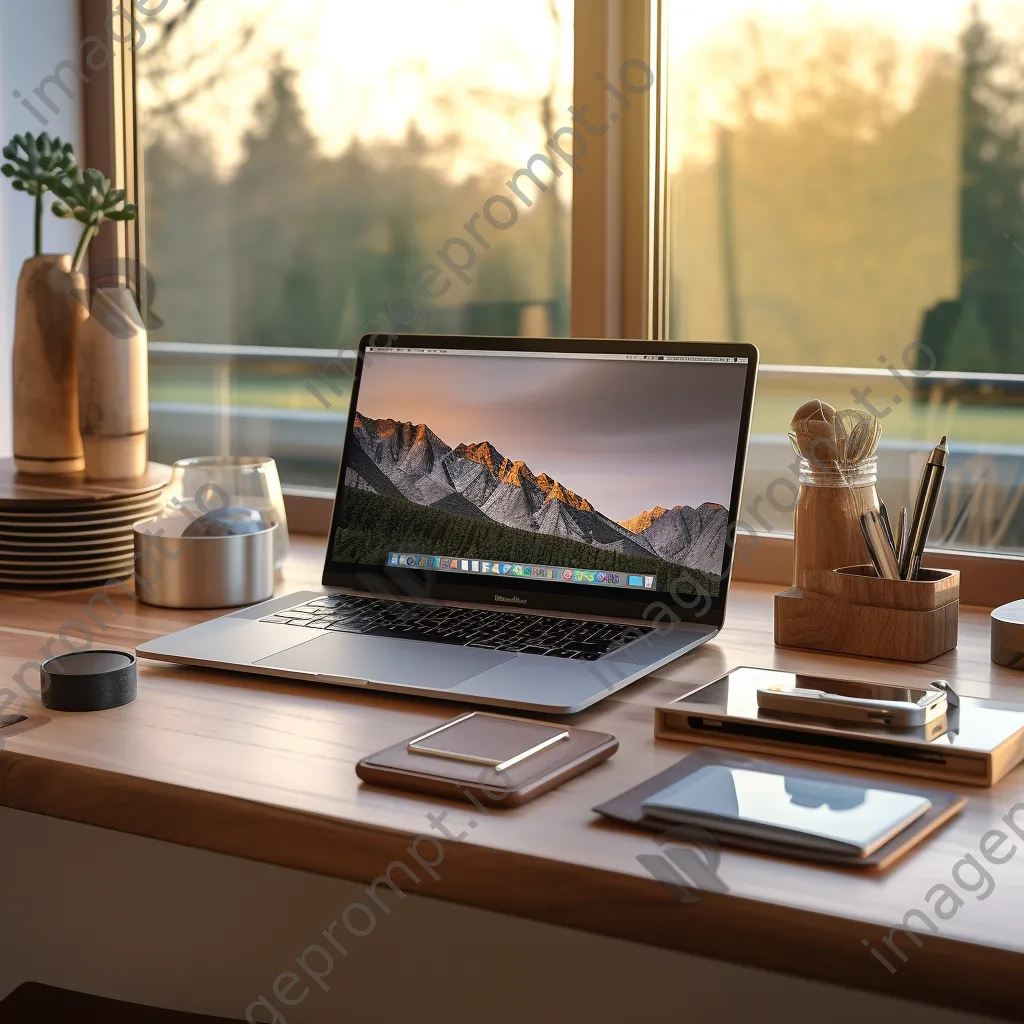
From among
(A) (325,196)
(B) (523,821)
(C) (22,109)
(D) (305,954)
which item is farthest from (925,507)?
(C) (22,109)

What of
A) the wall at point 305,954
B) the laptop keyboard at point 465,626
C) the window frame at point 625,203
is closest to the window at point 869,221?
the window frame at point 625,203

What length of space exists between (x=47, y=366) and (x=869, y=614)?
973 millimetres

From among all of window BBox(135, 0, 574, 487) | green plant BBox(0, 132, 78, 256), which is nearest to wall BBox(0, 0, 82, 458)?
window BBox(135, 0, 574, 487)

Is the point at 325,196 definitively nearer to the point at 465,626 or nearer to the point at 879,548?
the point at 465,626

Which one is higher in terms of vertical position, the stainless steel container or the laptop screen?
the laptop screen

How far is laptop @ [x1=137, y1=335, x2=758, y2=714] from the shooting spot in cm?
110

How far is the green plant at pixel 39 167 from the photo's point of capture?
1.50 meters

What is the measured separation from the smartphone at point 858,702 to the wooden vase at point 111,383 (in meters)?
0.88

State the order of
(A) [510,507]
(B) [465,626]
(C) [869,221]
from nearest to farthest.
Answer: (B) [465,626], (A) [510,507], (C) [869,221]

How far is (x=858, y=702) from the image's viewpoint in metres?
0.87

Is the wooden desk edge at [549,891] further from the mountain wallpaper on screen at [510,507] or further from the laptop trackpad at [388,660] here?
the mountain wallpaper on screen at [510,507]

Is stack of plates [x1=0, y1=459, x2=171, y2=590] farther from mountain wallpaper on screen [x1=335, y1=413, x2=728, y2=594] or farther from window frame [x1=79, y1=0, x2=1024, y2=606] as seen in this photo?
window frame [x1=79, y1=0, x2=1024, y2=606]

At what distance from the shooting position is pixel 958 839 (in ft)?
2.40

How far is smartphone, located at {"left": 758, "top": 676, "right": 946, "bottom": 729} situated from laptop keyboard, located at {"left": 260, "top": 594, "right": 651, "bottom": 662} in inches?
7.7
